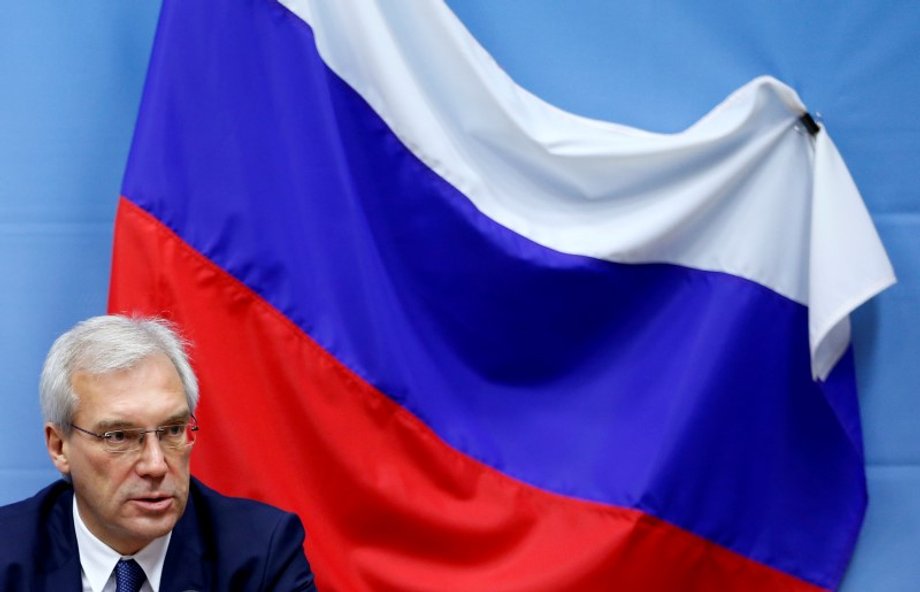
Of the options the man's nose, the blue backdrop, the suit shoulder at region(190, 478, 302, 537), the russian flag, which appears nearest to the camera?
the man's nose

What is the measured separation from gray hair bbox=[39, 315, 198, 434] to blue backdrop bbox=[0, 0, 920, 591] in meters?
0.62

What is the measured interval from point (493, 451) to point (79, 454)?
2.50 ft

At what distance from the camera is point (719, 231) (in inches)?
87.6

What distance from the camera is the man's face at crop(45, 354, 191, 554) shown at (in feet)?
5.63

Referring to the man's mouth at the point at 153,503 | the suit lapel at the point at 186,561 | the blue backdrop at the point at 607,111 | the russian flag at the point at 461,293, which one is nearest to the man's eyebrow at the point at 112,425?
the man's mouth at the point at 153,503

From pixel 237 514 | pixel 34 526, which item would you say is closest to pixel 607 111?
pixel 237 514

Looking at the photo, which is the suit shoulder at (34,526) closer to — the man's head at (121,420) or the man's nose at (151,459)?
the man's head at (121,420)

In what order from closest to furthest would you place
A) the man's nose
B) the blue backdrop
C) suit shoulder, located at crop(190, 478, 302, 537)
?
the man's nose < suit shoulder, located at crop(190, 478, 302, 537) < the blue backdrop

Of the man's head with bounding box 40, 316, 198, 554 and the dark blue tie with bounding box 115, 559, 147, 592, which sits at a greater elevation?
the man's head with bounding box 40, 316, 198, 554

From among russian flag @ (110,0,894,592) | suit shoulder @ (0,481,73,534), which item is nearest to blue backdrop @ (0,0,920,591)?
russian flag @ (110,0,894,592)

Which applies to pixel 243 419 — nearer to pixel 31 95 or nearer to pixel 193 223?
pixel 193 223

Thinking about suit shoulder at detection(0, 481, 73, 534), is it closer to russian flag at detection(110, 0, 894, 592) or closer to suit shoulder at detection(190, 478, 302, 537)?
suit shoulder at detection(190, 478, 302, 537)

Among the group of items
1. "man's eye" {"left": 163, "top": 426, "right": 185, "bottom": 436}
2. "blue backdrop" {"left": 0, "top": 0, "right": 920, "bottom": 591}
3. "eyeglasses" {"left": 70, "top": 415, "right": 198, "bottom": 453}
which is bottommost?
"eyeglasses" {"left": 70, "top": 415, "right": 198, "bottom": 453}

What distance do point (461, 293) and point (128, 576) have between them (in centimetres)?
77
